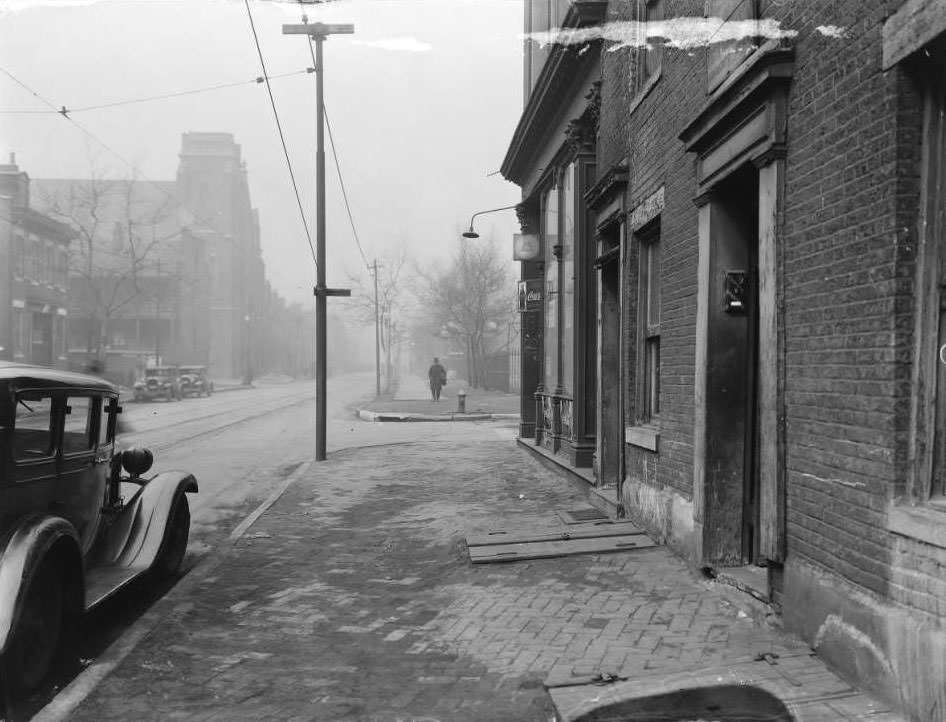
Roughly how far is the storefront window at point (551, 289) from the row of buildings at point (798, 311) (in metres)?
4.52

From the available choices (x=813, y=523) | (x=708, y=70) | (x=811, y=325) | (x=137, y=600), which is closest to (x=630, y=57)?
(x=708, y=70)

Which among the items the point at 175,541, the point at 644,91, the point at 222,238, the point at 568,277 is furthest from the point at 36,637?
the point at 222,238

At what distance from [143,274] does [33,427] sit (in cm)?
6138

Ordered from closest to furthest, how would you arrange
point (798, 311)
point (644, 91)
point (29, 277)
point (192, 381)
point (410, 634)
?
1. point (798, 311)
2. point (410, 634)
3. point (644, 91)
4. point (29, 277)
5. point (192, 381)

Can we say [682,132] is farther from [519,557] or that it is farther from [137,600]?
[137,600]

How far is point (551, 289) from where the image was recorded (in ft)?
44.8

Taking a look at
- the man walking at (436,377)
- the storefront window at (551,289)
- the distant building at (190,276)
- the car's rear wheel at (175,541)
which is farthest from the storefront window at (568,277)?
the distant building at (190,276)

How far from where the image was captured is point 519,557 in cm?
665

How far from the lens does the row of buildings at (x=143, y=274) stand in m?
40.0

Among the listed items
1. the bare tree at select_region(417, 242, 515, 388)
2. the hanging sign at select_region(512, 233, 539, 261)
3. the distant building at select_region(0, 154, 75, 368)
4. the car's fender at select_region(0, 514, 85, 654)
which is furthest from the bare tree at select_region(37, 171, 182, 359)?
the car's fender at select_region(0, 514, 85, 654)

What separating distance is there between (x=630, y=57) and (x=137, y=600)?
7.04 m

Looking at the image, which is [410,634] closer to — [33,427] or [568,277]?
[33,427]

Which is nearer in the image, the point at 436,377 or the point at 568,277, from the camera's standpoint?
the point at 568,277

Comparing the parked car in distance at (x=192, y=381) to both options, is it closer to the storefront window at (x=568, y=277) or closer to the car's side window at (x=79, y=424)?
the storefront window at (x=568, y=277)
